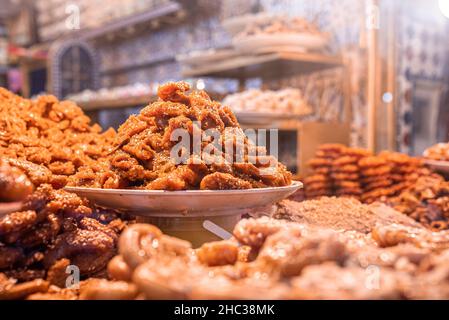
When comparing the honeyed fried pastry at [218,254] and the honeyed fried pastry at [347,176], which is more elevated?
the honeyed fried pastry at [347,176]

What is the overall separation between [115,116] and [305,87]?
9.42 feet

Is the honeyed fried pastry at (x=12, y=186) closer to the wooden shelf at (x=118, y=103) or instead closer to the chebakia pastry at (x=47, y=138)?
the chebakia pastry at (x=47, y=138)

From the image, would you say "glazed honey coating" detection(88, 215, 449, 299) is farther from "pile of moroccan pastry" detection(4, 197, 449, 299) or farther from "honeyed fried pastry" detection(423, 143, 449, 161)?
"honeyed fried pastry" detection(423, 143, 449, 161)

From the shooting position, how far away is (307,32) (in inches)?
157

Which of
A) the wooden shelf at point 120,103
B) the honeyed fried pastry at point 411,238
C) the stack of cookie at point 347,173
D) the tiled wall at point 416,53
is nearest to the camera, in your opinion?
the honeyed fried pastry at point 411,238

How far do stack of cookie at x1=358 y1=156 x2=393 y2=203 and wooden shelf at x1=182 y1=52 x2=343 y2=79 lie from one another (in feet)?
3.74

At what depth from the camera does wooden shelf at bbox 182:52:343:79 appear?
394 centimetres

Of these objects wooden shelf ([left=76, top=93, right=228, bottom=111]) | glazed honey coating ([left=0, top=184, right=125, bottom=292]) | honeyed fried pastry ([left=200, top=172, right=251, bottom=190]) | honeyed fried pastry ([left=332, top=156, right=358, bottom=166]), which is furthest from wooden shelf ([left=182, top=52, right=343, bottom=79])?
glazed honey coating ([left=0, top=184, right=125, bottom=292])

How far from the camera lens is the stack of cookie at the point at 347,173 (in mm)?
3043

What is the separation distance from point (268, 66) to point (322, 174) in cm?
153

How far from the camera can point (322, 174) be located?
10.6 ft

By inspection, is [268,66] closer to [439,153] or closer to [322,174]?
[322,174]

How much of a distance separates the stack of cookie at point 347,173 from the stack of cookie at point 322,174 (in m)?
0.04

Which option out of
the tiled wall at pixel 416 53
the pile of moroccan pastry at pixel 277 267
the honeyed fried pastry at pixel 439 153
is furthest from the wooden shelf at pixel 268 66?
the pile of moroccan pastry at pixel 277 267
